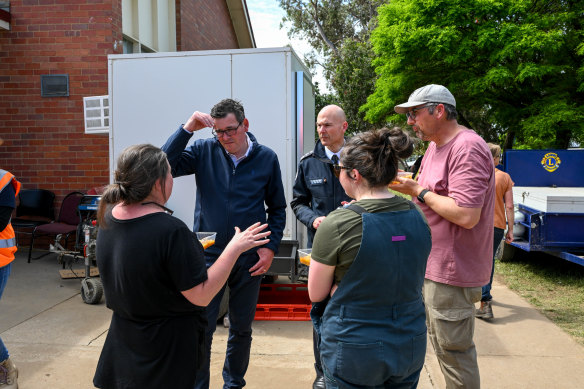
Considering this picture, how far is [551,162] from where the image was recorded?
8758 millimetres

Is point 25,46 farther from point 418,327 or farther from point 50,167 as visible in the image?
point 418,327

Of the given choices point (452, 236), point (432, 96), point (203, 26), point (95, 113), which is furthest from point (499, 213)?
point (203, 26)

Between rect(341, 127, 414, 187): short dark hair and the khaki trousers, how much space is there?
39.5 inches

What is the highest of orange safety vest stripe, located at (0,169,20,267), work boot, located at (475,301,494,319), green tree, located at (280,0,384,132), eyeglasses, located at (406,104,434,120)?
green tree, located at (280,0,384,132)

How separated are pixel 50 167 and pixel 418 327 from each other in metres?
7.93

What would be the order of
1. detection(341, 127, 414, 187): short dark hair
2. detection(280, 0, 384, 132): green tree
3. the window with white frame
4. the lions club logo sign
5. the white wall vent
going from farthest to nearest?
detection(280, 0, 384, 132): green tree → the window with white frame → the lions club logo sign → the white wall vent → detection(341, 127, 414, 187): short dark hair

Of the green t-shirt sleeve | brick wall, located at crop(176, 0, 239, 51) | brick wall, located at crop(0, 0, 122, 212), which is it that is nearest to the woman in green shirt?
the green t-shirt sleeve

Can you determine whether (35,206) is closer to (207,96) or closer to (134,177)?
(207,96)

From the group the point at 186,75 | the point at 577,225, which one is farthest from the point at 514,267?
the point at 186,75

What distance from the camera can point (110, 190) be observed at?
1882 mm

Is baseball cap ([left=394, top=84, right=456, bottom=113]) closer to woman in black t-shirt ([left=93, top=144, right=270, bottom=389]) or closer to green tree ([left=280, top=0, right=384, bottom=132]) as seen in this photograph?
woman in black t-shirt ([left=93, top=144, right=270, bottom=389])

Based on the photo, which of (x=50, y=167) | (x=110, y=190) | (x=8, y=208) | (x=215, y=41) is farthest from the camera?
(x=215, y=41)

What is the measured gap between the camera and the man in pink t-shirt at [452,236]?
2.55m

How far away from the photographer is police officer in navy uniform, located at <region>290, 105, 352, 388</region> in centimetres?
354
